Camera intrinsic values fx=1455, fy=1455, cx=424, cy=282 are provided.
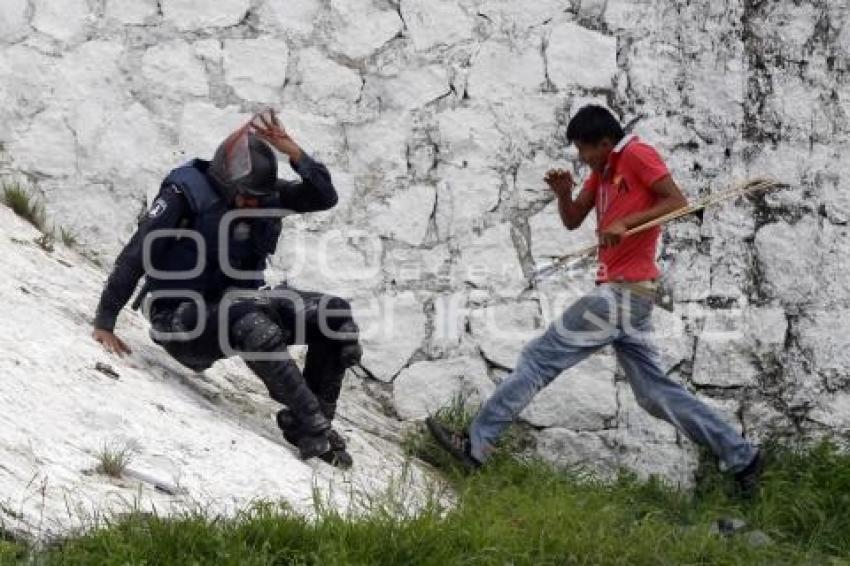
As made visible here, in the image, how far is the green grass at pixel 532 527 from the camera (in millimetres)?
3717

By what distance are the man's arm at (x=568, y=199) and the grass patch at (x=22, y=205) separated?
2.13 metres

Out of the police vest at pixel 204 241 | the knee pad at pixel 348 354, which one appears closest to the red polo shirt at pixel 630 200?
the knee pad at pixel 348 354

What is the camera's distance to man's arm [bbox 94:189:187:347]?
5023 millimetres

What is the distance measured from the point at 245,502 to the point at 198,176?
1405 millimetres

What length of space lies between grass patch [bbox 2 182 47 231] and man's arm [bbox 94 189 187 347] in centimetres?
115

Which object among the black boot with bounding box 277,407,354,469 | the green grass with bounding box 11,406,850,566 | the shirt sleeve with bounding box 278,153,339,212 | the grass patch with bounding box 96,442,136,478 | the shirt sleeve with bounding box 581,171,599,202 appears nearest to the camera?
the green grass with bounding box 11,406,850,566

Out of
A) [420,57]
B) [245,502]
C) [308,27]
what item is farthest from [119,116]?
[245,502]

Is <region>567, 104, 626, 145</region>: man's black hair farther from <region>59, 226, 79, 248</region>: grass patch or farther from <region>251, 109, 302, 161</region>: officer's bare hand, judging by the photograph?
<region>59, 226, 79, 248</region>: grass patch

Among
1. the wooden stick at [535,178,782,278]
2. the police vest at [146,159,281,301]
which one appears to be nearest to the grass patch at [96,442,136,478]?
the police vest at [146,159,281,301]

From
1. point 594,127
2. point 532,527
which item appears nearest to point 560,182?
point 594,127

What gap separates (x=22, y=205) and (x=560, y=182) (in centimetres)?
225

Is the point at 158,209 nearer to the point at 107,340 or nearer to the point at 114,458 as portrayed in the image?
the point at 107,340

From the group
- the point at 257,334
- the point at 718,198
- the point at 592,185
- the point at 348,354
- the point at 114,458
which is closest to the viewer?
the point at 114,458

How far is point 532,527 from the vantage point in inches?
175
